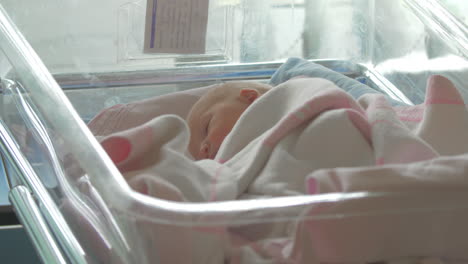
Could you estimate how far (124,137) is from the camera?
586 millimetres

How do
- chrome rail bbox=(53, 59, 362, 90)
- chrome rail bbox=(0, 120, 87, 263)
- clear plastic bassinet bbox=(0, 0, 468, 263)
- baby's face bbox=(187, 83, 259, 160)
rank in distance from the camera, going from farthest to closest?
chrome rail bbox=(53, 59, 362, 90), baby's face bbox=(187, 83, 259, 160), chrome rail bbox=(0, 120, 87, 263), clear plastic bassinet bbox=(0, 0, 468, 263)

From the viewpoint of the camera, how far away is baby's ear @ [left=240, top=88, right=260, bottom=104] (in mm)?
940

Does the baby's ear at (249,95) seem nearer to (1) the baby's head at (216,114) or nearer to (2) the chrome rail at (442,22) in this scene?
(1) the baby's head at (216,114)

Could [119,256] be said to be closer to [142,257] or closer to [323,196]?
[142,257]

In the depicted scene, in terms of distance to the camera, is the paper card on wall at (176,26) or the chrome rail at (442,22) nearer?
the chrome rail at (442,22)

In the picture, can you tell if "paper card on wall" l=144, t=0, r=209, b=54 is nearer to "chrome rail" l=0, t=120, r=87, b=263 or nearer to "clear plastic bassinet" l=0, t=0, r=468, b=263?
"clear plastic bassinet" l=0, t=0, r=468, b=263

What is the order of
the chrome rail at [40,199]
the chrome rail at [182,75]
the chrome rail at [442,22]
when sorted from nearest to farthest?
the chrome rail at [40,199], the chrome rail at [442,22], the chrome rail at [182,75]

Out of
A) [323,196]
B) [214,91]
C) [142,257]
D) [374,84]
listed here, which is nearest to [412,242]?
[323,196]

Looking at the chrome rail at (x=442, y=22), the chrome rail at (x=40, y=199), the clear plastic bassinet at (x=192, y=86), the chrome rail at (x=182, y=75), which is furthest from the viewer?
the chrome rail at (x=182, y=75)

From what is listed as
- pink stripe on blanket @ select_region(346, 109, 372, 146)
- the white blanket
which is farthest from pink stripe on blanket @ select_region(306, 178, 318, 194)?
pink stripe on blanket @ select_region(346, 109, 372, 146)

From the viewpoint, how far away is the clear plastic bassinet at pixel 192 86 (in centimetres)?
39

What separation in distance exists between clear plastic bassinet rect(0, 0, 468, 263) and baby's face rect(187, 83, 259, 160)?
23 cm

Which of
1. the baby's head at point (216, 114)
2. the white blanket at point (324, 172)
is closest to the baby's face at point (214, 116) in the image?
the baby's head at point (216, 114)

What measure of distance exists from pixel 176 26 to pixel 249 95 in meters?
0.49
